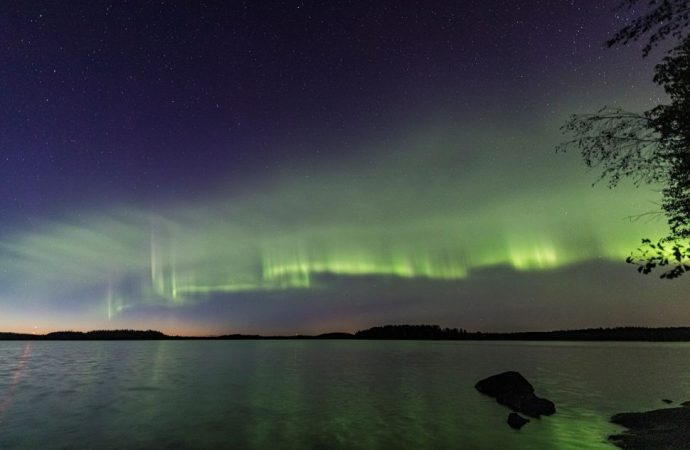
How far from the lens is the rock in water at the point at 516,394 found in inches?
1078

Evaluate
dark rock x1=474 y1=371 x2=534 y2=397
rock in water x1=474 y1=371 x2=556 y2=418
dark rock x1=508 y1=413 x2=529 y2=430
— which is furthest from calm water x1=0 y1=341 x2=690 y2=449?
dark rock x1=474 y1=371 x2=534 y2=397

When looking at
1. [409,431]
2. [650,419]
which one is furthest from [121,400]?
[650,419]

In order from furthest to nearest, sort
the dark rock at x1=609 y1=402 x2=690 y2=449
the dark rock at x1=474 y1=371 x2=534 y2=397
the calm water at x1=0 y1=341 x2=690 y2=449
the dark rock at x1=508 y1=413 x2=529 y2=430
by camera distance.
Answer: the dark rock at x1=474 y1=371 x2=534 y2=397
the dark rock at x1=508 y1=413 x2=529 y2=430
the calm water at x1=0 y1=341 x2=690 y2=449
the dark rock at x1=609 y1=402 x2=690 y2=449

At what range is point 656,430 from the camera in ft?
64.7

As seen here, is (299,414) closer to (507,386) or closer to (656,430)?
(507,386)

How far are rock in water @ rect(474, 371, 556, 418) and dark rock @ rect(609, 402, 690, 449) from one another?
399 centimetres

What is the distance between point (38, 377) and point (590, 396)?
63.4 m

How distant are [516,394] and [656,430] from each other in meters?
12.2

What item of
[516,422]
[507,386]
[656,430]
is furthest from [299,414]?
[656,430]

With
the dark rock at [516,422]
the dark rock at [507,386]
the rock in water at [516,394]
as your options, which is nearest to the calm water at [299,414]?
the dark rock at [516,422]

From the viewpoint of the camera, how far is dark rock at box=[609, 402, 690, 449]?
1708 centimetres

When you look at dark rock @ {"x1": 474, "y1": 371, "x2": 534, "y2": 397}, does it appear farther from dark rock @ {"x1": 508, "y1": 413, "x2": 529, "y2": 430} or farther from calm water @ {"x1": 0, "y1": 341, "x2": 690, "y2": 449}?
dark rock @ {"x1": 508, "y1": 413, "x2": 529, "y2": 430}

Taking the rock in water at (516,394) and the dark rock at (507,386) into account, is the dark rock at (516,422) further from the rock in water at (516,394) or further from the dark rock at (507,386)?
the dark rock at (507,386)

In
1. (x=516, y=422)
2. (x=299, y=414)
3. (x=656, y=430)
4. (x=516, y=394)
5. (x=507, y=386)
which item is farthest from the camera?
(x=507, y=386)
